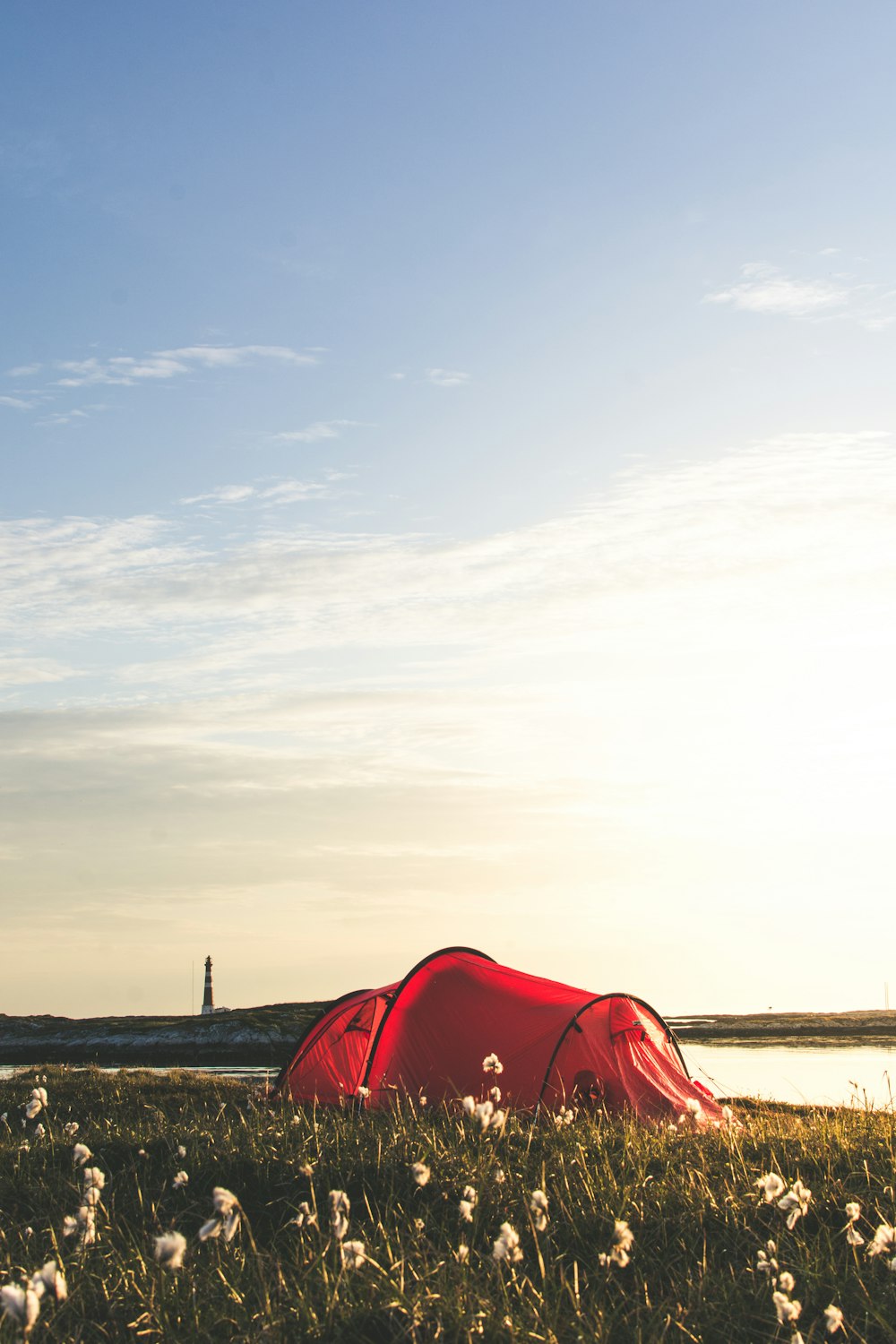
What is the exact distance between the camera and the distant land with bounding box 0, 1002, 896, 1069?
189 feet

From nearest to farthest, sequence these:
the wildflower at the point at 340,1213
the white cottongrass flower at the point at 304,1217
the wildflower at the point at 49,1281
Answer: the wildflower at the point at 49,1281 → the wildflower at the point at 340,1213 → the white cottongrass flower at the point at 304,1217

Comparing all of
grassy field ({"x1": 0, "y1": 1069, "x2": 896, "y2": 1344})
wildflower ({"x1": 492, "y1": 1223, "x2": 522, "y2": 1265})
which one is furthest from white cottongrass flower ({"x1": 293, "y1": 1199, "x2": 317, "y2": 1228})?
wildflower ({"x1": 492, "y1": 1223, "x2": 522, "y2": 1265})

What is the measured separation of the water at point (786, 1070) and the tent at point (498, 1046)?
183 cm

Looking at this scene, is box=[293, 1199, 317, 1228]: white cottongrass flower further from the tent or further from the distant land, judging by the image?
the distant land

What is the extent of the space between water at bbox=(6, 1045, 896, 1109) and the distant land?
223 inches

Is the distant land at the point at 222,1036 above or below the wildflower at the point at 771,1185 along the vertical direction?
below

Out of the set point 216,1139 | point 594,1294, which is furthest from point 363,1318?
point 216,1139

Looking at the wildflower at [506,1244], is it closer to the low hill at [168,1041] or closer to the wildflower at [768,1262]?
the wildflower at [768,1262]

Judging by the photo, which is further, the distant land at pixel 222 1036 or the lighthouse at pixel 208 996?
the lighthouse at pixel 208 996

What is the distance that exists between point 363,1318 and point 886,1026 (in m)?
83.7

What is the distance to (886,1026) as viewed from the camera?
81.4 meters

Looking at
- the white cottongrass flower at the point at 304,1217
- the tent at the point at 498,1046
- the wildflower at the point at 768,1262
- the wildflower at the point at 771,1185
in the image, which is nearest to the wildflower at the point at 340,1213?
the white cottongrass flower at the point at 304,1217

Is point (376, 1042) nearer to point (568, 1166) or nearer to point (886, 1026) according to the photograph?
point (568, 1166)

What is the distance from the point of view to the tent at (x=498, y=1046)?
17.0 m
